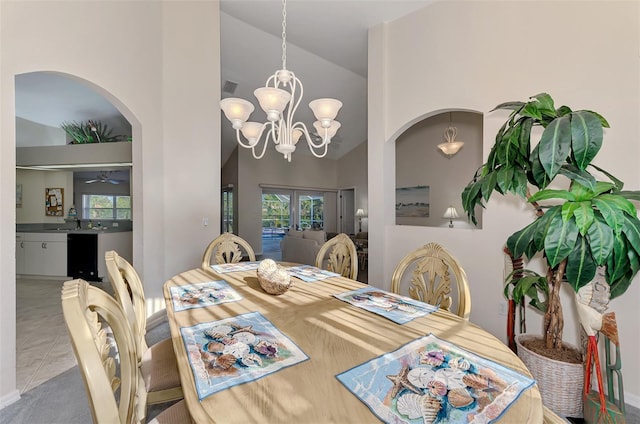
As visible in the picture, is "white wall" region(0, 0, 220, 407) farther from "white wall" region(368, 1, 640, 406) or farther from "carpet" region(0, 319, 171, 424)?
"white wall" region(368, 1, 640, 406)

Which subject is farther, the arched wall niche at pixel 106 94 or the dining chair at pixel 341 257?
the dining chair at pixel 341 257

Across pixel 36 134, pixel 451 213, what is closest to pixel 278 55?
pixel 451 213

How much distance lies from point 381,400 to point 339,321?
1.70 feet

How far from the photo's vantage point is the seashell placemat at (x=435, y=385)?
0.69 metres

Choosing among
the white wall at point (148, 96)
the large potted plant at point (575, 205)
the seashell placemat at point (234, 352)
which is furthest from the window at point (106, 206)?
the large potted plant at point (575, 205)

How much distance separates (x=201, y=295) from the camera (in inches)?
62.4

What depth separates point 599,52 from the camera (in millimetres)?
2027

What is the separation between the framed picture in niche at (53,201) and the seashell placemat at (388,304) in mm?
6674

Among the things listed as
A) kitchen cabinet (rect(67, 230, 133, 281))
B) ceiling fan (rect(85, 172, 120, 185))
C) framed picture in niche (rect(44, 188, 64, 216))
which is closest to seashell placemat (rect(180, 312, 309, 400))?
kitchen cabinet (rect(67, 230, 133, 281))

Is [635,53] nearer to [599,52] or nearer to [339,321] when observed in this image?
[599,52]

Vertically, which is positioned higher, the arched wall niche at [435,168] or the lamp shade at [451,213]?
the arched wall niche at [435,168]

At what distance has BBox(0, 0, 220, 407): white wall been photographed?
1.78m

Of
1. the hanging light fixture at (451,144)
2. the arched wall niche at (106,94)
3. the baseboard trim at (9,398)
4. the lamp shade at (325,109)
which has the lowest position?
the baseboard trim at (9,398)

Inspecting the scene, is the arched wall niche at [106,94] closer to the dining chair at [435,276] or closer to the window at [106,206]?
the dining chair at [435,276]
